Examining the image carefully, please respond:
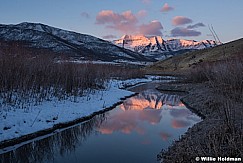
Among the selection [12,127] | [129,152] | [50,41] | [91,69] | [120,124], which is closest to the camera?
[129,152]

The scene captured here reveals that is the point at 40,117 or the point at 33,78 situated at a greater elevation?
the point at 33,78

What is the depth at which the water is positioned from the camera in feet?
32.0

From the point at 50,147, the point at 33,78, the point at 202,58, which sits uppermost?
the point at 202,58

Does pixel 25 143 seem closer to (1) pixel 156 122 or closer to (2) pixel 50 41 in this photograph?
(1) pixel 156 122

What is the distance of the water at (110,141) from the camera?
9.74m

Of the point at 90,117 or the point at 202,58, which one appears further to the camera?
the point at 202,58

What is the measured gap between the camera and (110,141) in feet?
39.1

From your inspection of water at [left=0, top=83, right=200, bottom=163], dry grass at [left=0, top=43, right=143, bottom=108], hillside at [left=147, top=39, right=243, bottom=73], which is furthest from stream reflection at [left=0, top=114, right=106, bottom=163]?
hillside at [left=147, top=39, right=243, bottom=73]

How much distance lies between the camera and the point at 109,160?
9391 millimetres

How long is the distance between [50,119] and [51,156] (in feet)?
15.0

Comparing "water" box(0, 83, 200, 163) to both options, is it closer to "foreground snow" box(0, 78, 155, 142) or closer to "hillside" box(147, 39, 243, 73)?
"foreground snow" box(0, 78, 155, 142)

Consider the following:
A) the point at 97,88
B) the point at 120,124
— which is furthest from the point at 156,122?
the point at 97,88

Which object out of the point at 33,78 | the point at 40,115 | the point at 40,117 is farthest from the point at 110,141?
the point at 33,78

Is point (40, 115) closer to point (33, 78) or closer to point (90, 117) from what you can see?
point (33, 78)
